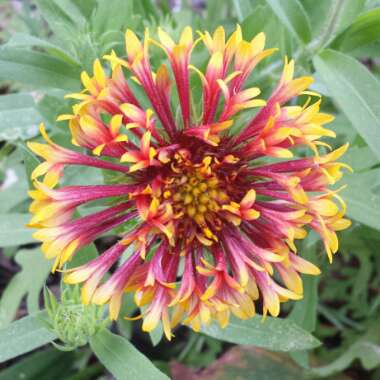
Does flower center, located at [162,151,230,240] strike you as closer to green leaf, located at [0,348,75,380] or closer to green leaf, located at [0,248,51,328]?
green leaf, located at [0,248,51,328]

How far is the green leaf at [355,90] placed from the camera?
100 centimetres

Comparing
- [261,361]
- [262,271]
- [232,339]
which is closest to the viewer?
[262,271]

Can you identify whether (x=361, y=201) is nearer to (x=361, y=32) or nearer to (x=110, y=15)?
(x=361, y=32)

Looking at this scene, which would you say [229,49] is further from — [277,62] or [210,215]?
[277,62]

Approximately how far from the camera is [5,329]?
40.8 inches

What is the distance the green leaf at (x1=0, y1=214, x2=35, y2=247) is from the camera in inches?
45.5

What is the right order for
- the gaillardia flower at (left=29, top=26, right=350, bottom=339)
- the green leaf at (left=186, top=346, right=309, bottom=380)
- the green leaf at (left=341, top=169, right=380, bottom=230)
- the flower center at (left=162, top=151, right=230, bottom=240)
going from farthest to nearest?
1. the green leaf at (left=186, top=346, right=309, bottom=380)
2. the green leaf at (left=341, top=169, right=380, bottom=230)
3. the flower center at (left=162, top=151, right=230, bottom=240)
4. the gaillardia flower at (left=29, top=26, right=350, bottom=339)

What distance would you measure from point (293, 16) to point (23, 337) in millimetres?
711

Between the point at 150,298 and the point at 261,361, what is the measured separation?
2.28ft

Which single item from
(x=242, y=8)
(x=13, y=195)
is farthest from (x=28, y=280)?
(x=242, y=8)

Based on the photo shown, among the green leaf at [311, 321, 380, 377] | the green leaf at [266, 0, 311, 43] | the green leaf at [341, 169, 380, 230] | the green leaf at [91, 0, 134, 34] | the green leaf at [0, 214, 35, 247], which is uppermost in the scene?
the green leaf at [91, 0, 134, 34]

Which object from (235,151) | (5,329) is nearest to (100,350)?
(5,329)

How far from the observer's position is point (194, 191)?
95cm

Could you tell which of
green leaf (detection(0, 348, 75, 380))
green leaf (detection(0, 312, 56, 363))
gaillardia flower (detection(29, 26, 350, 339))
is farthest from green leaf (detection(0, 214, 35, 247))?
green leaf (detection(0, 348, 75, 380))
